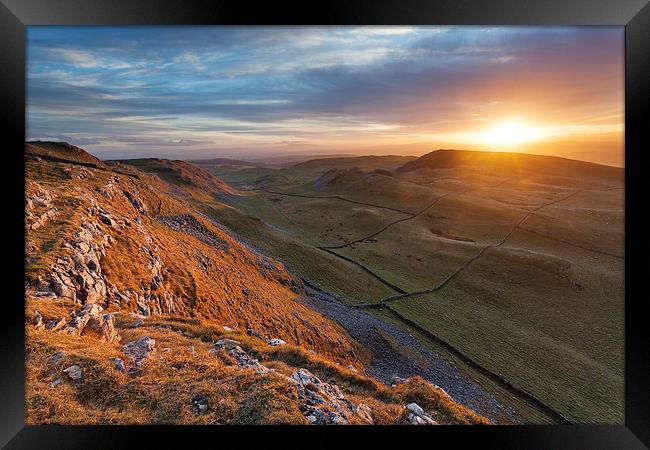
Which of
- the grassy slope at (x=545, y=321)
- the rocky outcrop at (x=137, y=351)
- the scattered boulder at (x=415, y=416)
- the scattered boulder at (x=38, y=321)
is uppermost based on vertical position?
the scattered boulder at (x=38, y=321)

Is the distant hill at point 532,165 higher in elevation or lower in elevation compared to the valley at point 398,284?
higher

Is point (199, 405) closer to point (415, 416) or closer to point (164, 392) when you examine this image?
point (164, 392)

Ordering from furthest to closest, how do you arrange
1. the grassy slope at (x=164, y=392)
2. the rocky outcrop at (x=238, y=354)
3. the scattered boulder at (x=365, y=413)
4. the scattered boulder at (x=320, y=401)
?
the rocky outcrop at (x=238, y=354), the scattered boulder at (x=365, y=413), the scattered boulder at (x=320, y=401), the grassy slope at (x=164, y=392)

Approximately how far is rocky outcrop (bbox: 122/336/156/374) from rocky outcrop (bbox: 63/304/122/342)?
0.62 metres

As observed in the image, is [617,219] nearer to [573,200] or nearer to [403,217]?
[573,200]

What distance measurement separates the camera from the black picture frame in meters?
6.61

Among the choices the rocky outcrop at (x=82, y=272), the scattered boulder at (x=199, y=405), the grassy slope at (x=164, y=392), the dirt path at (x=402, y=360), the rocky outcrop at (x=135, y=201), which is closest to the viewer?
the grassy slope at (x=164, y=392)

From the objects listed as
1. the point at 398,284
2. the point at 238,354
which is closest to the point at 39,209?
the point at 238,354

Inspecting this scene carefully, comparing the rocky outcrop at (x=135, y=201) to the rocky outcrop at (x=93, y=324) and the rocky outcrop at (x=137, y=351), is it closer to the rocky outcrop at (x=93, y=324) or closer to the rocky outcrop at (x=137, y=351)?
the rocky outcrop at (x=93, y=324)

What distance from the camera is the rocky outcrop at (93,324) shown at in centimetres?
682

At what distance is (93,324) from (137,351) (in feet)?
5.17

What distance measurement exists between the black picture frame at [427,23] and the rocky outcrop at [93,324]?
3.55ft

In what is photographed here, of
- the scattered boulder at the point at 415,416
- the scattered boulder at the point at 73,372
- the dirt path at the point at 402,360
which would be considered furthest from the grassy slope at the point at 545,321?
the scattered boulder at the point at 73,372

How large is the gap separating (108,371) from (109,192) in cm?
1580
